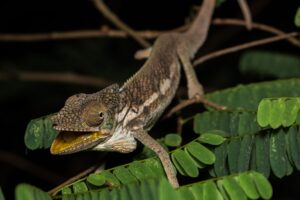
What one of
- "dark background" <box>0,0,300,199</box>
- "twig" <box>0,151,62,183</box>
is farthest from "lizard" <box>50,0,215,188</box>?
"twig" <box>0,151,62,183</box>

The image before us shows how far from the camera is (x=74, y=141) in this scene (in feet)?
10.1

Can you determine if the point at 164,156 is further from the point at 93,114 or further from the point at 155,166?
the point at 93,114

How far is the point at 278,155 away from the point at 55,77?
364cm

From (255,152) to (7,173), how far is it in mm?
5189

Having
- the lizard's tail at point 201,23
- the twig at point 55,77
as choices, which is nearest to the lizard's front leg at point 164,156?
the lizard's tail at point 201,23

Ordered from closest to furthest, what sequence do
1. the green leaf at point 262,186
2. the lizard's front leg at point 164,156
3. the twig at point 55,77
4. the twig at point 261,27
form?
the green leaf at point 262,186, the lizard's front leg at point 164,156, the twig at point 261,27, the twig at point 55,77

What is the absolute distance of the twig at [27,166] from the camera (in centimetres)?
655

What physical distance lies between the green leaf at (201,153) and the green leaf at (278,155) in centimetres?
31

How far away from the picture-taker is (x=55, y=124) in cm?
293

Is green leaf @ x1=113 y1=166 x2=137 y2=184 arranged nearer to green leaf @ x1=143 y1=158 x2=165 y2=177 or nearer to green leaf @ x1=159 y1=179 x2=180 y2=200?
green leaf @ x1=143 y1=158 x2=165 y2=177

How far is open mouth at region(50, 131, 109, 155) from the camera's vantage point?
2.99 meters

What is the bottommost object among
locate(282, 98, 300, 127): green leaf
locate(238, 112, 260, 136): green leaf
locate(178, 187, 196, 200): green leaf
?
locate(178, 187, 196, 200): green leaf

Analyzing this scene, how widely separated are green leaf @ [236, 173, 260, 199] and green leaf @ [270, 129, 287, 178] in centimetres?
54

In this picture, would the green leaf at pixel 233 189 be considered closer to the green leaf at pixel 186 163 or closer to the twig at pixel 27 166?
the green leaf at pixel 186 163
